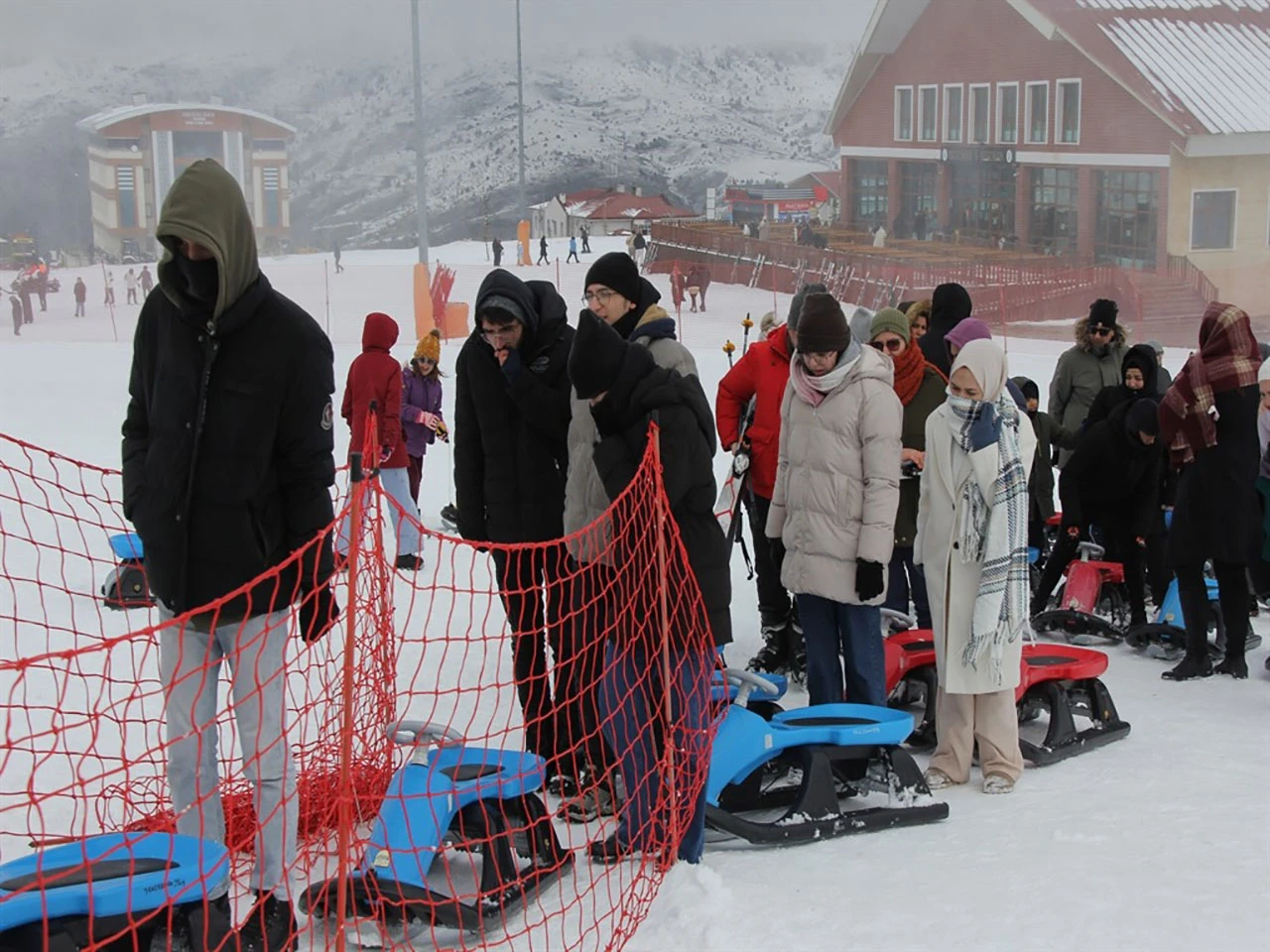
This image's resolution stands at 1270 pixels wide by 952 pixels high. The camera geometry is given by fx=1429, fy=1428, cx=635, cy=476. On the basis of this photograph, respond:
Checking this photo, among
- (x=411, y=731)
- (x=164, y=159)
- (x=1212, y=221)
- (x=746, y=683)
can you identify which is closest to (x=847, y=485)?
(x=746, y=683)

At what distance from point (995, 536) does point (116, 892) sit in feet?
8.24

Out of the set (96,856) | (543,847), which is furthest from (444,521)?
(96,856)

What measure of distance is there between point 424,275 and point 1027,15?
11.2 m

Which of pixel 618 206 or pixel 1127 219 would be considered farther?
pixel 618 206

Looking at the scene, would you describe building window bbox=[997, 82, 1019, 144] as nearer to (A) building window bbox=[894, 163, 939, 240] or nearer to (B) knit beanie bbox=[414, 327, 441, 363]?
(A) building window bbox=[894, 163, 939, 240]

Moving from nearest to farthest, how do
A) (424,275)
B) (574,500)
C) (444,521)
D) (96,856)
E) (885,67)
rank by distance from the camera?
(96,856) < (574,500) < (444,521) < (424,275) < (885,67)

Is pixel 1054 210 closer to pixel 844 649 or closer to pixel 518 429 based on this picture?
pixel 844 649

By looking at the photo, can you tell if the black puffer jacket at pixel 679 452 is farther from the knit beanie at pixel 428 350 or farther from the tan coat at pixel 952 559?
the knit beanie at pixel 428 350

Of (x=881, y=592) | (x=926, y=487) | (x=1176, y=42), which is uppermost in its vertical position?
(x=1176, y=42)

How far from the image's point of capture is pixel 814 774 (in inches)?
147

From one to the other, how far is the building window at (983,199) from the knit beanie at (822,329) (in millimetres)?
20874

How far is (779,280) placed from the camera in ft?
67.8

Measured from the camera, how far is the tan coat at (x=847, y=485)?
13.5ft

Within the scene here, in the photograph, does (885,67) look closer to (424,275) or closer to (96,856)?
(424,275)
